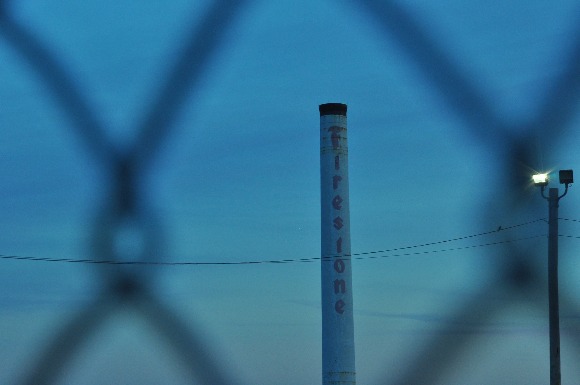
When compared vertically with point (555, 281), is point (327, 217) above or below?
above

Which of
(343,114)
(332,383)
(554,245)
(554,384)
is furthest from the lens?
(343,114)

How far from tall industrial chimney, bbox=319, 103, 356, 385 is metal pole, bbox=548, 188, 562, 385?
1916cm

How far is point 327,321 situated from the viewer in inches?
1432

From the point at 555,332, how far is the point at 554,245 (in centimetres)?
233

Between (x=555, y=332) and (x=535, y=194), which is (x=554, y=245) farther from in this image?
(x=535, y=194)

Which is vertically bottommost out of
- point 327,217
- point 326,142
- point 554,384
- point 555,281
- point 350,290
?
point 554,384

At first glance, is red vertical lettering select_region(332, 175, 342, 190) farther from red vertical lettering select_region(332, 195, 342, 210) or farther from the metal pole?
the metal pole

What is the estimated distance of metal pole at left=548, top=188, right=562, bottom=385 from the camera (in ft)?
46.8

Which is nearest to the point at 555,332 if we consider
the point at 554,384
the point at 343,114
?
the point at 554,384

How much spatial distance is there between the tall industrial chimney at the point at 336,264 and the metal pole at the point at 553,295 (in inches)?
754

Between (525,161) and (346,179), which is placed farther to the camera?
(346,179)

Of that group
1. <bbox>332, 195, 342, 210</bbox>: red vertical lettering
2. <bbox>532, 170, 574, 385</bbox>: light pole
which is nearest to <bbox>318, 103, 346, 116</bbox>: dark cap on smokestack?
<bbox>332, 195, 342, 210</bbox>: red vertical lettering

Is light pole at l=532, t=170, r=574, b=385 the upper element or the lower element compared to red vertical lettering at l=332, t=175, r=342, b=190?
lower

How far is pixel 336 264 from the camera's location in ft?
121
